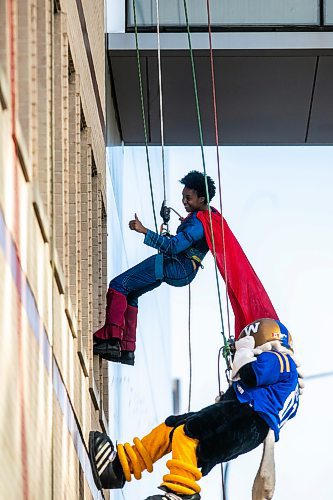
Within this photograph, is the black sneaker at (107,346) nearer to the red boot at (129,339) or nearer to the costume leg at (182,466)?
the red boot at (129,339)

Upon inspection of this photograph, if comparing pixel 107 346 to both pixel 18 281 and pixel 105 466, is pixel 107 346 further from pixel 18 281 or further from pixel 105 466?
pixel 18 281

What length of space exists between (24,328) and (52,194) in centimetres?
155

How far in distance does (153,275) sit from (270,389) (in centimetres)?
227

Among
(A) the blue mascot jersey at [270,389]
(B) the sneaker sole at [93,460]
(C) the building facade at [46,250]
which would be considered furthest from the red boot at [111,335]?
(B) the sneaker sole at [93,460]

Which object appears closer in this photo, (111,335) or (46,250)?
(46,250)

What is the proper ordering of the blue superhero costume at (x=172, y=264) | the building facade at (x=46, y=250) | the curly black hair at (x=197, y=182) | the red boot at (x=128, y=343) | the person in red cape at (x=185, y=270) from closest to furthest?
the building facade at (x=46, y=250), the person in red cape at (x=185, y=270), the red boot at (x=128, y=343), the blue superhero costume at (x=172, y=264), the curly black hair at (x=197, y=182)

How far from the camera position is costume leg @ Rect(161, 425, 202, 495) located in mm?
10294

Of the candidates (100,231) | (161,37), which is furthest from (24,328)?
(161,37)

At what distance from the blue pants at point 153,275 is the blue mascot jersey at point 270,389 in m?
2.12

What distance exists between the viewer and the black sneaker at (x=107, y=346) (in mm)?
12812

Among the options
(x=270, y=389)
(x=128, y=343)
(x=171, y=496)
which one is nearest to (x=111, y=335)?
(x=128, y=343)

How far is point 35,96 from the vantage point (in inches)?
335

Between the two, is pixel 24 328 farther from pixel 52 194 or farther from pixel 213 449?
pixel 213 449

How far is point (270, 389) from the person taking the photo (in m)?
11.1
